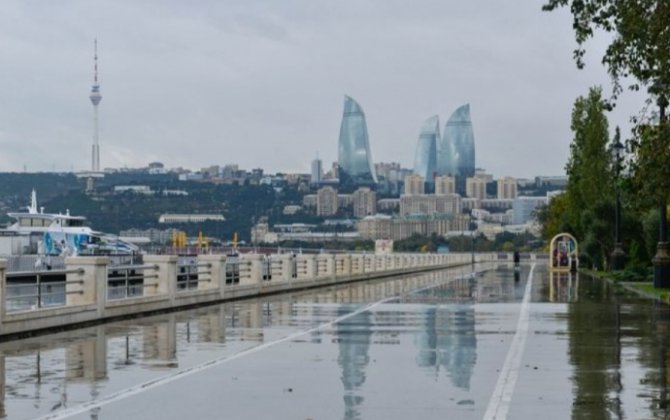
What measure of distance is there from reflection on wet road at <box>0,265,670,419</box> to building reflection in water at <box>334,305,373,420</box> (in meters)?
0.02

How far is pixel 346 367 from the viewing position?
61.6 ft

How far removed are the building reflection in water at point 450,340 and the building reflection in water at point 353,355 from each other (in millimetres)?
901

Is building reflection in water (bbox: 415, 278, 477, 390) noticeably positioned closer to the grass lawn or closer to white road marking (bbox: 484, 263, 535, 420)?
white road marking (bbox: 484, 263, 535, 420)

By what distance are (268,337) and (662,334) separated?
715 cm

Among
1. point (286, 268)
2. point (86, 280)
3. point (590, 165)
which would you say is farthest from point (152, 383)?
point (590, 165)

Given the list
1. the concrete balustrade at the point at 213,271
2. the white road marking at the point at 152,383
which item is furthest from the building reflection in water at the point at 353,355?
the concrete balustrade at the point at 213,271

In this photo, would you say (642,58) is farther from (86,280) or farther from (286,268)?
(286,268)

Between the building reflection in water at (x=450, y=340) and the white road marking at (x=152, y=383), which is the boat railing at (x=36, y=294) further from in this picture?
the building reflection in water at (x=450, y=340)

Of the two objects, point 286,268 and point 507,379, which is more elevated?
point 286,268

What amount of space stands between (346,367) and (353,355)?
1879 millimetres

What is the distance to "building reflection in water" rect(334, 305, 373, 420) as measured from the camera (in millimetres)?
14938

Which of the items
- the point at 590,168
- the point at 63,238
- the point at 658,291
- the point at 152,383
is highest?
the point at 590,168

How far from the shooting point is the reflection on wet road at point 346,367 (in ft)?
47.3

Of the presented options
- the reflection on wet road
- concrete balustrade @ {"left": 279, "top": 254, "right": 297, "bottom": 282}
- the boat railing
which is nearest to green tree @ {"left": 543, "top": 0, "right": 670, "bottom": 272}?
the reflection on wet road
